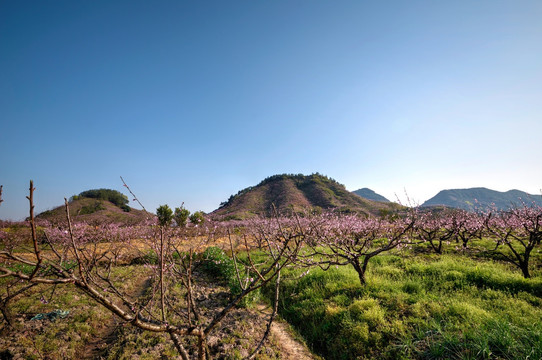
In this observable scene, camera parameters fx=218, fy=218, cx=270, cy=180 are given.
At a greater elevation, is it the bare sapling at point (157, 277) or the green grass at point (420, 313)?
the bare sapling at point (157, 277)

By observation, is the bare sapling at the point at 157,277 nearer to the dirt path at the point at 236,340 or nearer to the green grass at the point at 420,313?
the dirt path at the point at 236,340

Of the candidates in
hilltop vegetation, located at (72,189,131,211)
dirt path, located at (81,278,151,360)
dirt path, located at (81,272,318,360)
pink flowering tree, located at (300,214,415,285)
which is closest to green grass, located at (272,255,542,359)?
dirt path, located at (81,272,318,360)

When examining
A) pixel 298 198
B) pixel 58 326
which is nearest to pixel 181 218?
pixel 58 326

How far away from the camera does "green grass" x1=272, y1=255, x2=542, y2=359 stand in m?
4.71

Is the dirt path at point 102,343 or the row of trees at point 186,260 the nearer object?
the row of trees at point 186,260

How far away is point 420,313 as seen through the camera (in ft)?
20.1

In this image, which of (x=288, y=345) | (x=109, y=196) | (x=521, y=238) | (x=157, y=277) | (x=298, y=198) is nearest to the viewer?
(x=157, y=277)

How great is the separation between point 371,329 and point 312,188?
8862cm

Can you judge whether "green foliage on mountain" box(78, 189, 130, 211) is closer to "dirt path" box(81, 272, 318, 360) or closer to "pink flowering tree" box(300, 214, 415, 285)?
"dirt path" box(81, 272, 318, 360)

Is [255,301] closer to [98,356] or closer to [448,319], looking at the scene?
[98,356]

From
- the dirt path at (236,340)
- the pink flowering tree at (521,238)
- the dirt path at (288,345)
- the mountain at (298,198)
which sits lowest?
the dirt path at (288,345)

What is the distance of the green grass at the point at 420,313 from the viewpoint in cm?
471

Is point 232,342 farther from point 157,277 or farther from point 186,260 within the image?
point 186,260

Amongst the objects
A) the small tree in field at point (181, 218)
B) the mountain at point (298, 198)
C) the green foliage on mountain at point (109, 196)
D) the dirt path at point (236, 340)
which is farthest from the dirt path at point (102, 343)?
the green foliage on mountain at point (109, 196)
